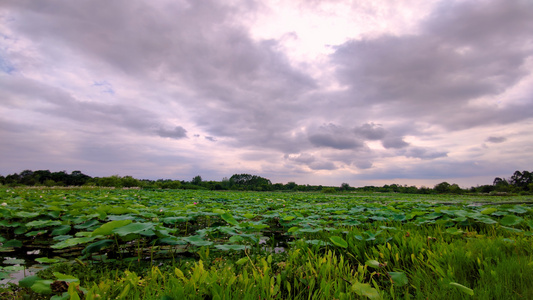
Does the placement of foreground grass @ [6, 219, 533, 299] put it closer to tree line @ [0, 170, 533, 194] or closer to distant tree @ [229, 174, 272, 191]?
tree line @ [0, 170, 533, 194]

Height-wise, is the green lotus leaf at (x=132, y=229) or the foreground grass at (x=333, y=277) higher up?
the green lotus leaf at (x=132, y=229)

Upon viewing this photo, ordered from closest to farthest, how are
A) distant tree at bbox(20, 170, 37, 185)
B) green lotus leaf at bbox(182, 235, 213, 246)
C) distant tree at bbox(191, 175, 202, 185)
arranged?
green lotus leaf at bbox(182, 235, 213, 246) < distant tree at bbox(20, 170, 37, 185) < distant tree at bbox(191, 175, 202, 185)

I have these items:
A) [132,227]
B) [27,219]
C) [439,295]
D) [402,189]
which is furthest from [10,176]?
[402,189]

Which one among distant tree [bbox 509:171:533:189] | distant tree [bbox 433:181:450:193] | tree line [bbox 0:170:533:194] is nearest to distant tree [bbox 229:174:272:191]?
tree line [bbox 0:170:533:194]

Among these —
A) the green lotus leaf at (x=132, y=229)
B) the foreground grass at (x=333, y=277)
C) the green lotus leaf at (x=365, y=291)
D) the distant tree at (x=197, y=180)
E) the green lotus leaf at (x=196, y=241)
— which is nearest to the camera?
the green lotus leaf at (x=365, y=291)

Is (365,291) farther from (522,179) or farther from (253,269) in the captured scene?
(522,179)

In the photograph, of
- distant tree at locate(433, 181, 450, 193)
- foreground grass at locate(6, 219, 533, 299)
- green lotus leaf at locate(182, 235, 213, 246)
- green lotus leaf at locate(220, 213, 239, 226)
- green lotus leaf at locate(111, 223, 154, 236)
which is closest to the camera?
foreground grass at locate(6, 219, 533, 299)

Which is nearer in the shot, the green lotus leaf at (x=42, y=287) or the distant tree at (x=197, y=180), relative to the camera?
the green lotus leaf at (x=42, y=287)

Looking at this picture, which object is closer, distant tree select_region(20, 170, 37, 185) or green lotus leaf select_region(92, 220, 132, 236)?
green lotus leaf select_region(92, 220, 132, 236)

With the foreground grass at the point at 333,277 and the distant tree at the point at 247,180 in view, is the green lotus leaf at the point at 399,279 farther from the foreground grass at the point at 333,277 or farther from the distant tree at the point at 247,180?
the distant tree at the point at 247,180

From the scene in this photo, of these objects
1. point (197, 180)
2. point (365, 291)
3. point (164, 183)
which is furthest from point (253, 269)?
point (197, 180)

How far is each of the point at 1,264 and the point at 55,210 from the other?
5.09 ft

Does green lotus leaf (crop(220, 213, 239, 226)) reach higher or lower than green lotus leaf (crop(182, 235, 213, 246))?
higher

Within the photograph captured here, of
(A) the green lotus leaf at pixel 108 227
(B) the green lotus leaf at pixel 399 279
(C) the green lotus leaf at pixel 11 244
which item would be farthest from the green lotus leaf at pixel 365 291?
(C) the green lotus leaf at pixel 11 244
